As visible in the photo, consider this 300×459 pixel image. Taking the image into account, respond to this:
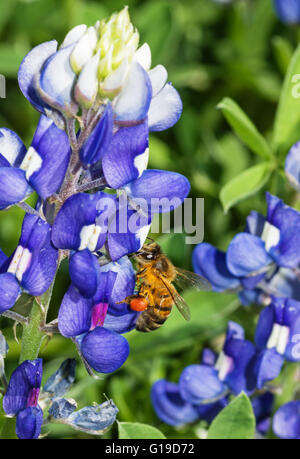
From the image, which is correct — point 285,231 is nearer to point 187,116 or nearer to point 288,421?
point 288,421

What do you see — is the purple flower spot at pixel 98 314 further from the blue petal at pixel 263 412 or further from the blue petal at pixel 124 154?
the blue petal at pixel 263 412

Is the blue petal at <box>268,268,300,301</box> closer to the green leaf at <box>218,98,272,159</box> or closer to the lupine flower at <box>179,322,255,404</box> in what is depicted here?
the lupine flower at <box>179,322,255,404</box>

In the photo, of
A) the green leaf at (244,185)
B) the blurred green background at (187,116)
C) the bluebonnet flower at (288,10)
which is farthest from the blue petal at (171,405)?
the bluebonnet flower at (288,10)

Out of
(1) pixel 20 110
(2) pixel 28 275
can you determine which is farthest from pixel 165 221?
(2) pixel 28 275

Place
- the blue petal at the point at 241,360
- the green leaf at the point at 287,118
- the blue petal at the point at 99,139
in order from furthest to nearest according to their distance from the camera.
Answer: the green leaf at the point at 287,118
the blue petal at the point at 241,360
the blue petal at the point at 99,139

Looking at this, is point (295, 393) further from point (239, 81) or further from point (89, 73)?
point (239, 81)

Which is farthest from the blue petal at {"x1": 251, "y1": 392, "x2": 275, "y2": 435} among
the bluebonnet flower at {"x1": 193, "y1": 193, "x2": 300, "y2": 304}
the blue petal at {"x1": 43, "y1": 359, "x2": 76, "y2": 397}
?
the blue petal at {"x1": 43, "y1": 359, "x2": 76, "y2": 397}
